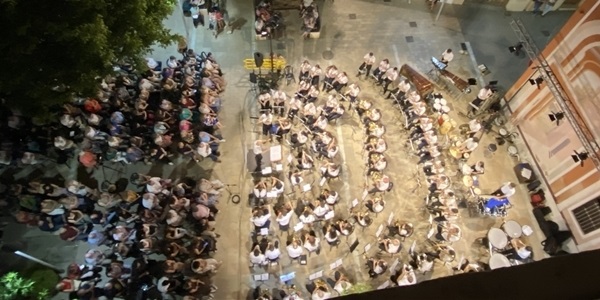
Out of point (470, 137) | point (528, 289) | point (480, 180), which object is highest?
point (470, 137)

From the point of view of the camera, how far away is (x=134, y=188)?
43.3 ft

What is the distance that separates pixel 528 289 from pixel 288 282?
10124 mm

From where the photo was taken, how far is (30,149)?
40.9ft

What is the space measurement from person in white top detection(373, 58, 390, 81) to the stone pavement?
0.60 m

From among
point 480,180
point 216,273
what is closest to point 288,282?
point 216,273

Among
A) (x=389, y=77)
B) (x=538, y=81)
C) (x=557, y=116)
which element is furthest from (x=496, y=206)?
(x=389, y=77)

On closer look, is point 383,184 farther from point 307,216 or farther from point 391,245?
point 307,216

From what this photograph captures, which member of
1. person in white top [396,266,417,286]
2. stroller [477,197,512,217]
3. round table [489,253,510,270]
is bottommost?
person in white top [396,266,417,286]

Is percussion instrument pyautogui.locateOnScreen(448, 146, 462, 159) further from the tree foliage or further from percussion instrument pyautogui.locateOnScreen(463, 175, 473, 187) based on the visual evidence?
the tree foliage

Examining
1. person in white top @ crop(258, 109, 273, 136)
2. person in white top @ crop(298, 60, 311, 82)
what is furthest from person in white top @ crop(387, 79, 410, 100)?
person in white top @ crop(258, 109, 273, 136)

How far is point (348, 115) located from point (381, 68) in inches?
78.9

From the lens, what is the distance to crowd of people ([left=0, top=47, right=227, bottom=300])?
11.2 meters

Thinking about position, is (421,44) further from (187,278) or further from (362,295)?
(362,295)

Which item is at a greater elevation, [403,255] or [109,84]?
[109,84]
